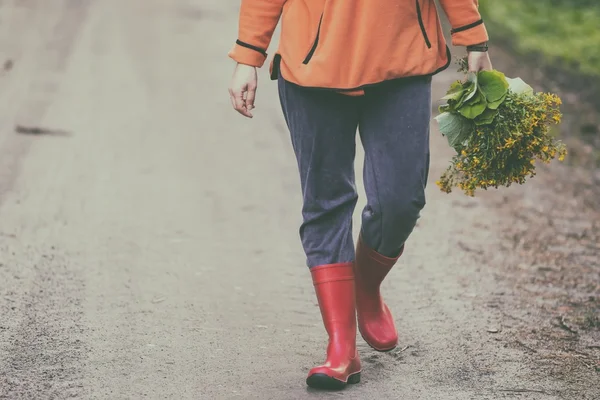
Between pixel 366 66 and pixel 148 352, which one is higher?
pixel 366 66

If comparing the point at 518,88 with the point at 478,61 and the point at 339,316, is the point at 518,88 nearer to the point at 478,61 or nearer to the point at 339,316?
the point at 478,61

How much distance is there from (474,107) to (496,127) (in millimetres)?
101

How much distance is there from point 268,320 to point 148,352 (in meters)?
0.67

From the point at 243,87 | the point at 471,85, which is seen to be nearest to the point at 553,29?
the point at 471,85

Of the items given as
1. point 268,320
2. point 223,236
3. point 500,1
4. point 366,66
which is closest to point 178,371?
point 268,320

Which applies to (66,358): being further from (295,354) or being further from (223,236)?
(223,236)

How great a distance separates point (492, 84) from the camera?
3.66 meters

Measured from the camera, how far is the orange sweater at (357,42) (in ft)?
11.3

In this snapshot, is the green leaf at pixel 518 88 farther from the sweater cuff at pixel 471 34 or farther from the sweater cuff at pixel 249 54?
the sweater cuff at pixel 249 54

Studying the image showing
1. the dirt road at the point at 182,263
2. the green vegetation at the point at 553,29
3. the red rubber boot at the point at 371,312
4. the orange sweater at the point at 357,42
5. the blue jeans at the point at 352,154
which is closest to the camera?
the orange sweater at the point at 357,42

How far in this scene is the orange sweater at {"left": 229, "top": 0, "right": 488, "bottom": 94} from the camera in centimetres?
346

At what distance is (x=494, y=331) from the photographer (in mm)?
4492

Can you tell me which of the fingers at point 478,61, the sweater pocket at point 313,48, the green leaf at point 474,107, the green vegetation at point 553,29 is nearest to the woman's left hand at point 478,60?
the fingers at point 478,61

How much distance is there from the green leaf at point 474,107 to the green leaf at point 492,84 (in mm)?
20
